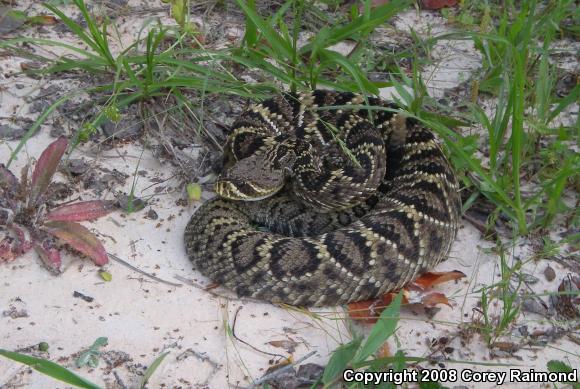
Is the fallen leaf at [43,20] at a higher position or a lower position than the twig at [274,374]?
higher

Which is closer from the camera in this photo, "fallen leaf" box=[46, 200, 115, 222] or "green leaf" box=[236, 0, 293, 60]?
"fallen leaf" box=[46, 200, 115, 222]

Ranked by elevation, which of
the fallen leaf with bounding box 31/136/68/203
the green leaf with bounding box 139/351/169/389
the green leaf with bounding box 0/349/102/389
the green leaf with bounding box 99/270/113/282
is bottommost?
the green leaf with bounding box 139/351/169/389

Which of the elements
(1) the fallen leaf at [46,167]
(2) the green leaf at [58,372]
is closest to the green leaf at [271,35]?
(1) the fallen leaf at [46,167]

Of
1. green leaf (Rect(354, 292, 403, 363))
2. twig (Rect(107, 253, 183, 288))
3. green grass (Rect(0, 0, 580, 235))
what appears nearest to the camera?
green leaf (Rect(354, 292, 403, 363))

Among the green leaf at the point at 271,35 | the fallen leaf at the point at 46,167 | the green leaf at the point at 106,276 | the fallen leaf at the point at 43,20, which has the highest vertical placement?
the fallen leaf at the point at 43,20

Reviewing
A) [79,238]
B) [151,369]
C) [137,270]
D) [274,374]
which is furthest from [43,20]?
[274,374]

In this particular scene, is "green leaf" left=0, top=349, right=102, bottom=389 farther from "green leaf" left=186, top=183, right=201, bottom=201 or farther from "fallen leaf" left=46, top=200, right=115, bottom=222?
"green leaf" left=186, top=183, right=201, bottom=201

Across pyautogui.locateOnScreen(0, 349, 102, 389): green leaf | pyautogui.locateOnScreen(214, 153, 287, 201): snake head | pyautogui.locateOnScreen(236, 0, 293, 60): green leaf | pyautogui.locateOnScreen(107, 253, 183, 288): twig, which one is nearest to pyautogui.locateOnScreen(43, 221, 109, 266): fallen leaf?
pyautogui.locateOnScreen(107, 253, 183, 288): twig

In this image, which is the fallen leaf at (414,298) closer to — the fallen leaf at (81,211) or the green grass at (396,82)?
the green grass at (396,82)
